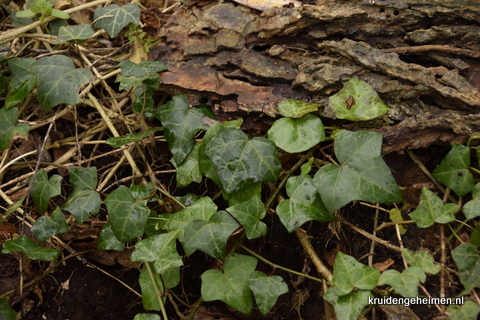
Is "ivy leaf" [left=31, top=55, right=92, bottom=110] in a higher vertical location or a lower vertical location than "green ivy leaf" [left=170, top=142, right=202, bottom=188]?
higher

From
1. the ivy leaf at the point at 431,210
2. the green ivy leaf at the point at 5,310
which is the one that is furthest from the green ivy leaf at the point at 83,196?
the ivy leaf at the point at 431,210

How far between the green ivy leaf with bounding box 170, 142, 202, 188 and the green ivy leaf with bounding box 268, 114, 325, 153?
0.31 m

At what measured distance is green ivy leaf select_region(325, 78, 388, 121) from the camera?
1.34 metres

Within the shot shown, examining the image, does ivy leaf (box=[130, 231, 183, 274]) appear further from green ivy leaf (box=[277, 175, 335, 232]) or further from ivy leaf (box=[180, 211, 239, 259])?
green ivy leaf (box=[277, 175, 335, 232])

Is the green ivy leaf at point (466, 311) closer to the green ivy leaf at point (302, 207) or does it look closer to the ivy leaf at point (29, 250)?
the green ivy leaf at point (302, 207)

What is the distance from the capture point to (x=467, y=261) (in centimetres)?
119

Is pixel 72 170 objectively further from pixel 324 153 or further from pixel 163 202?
pixel 324 153

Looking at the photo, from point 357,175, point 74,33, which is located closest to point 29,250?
point 74,33

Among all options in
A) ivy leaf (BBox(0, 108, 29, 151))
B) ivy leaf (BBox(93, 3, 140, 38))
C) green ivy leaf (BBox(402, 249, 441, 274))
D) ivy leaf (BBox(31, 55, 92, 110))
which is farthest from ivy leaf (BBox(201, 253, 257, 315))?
ivy leaf (BBox(93, 3, 140, 38))

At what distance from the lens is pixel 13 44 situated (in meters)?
1.75

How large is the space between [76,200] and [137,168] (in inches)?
10.8

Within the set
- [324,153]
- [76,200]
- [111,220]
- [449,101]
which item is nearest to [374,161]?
[324,153]

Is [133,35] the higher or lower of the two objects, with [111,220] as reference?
higher

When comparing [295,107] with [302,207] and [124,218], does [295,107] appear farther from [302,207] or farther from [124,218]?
[124,218]
